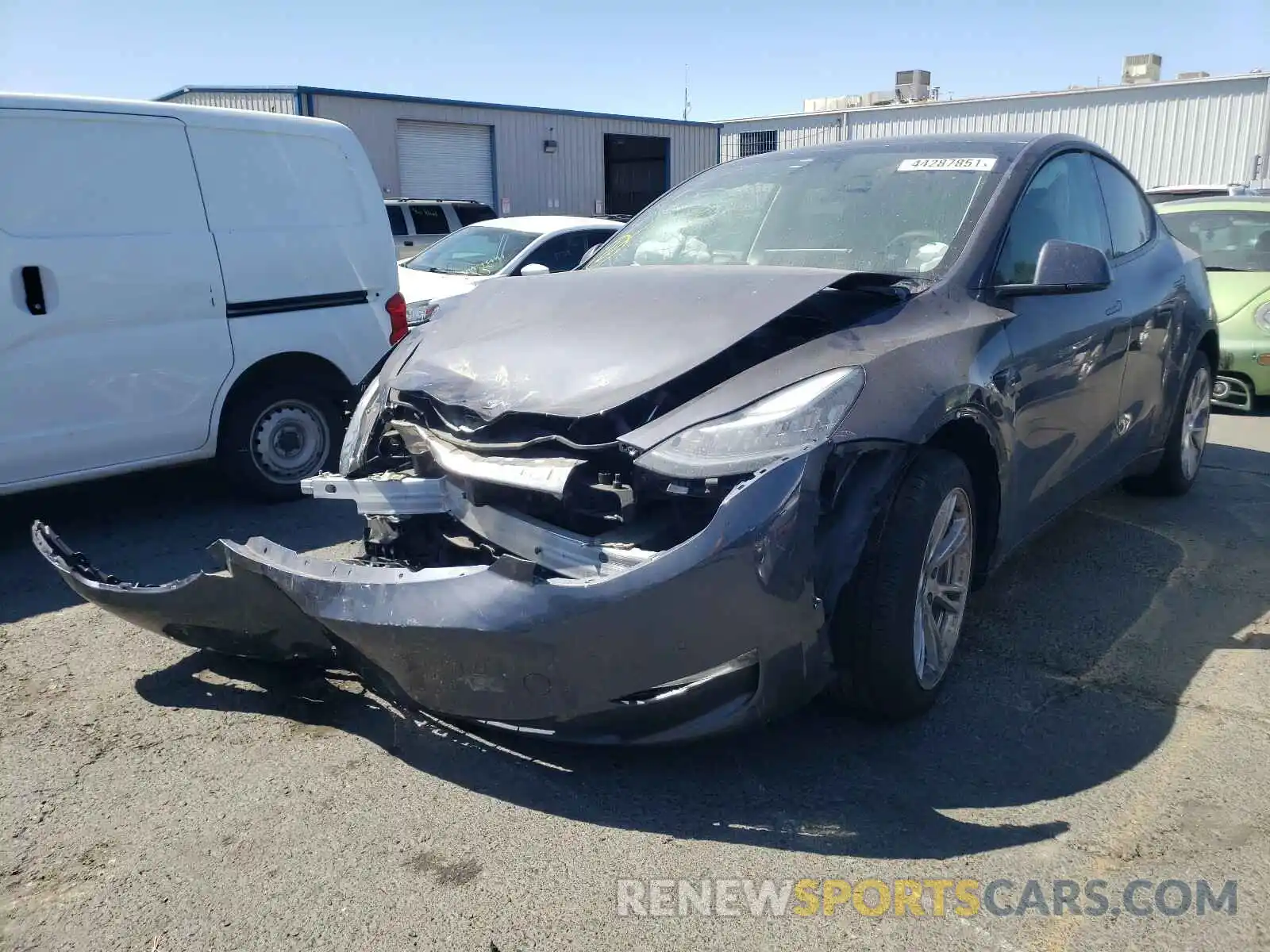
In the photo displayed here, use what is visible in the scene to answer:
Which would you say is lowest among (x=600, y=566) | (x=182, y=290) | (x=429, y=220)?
(x=600, y=566)

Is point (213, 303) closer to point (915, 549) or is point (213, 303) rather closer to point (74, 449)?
point (74, 449)

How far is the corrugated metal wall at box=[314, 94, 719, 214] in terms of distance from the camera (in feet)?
68.7

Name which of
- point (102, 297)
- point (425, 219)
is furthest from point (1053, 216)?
point (425, 219)

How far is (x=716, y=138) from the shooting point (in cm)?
2952

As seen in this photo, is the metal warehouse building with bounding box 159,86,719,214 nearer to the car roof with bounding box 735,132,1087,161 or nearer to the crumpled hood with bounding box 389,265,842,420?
the car roof with bounding box 735,132,1087,161

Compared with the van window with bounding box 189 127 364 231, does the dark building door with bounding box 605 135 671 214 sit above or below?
above

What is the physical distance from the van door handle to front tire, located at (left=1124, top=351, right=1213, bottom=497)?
553cm

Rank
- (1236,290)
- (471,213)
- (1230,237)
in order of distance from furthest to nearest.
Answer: (471,213)
(1230,237)
(1236,290)

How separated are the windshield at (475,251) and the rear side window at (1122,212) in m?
6.45

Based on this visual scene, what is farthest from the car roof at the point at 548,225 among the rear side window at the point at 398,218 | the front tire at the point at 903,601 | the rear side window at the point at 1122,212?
the front tire at the point at 903,601

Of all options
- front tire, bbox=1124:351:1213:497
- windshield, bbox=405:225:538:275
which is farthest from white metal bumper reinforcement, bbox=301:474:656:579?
windshield, bbox=405:225:538:275

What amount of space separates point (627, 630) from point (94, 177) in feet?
13.1

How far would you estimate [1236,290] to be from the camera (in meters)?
8.38

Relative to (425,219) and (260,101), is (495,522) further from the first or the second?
(260,101)
